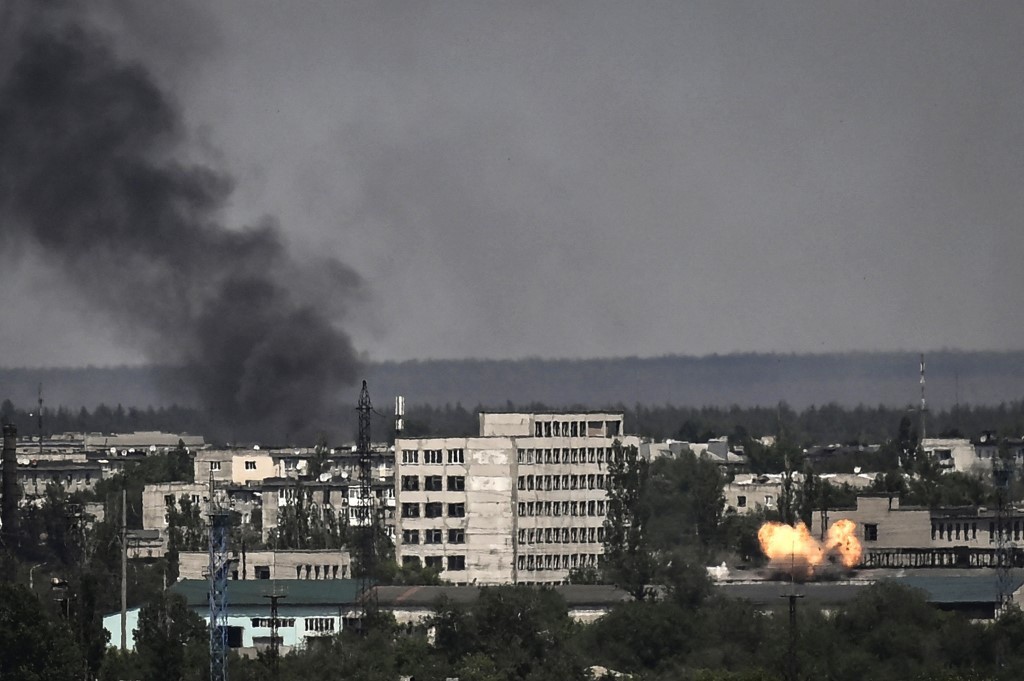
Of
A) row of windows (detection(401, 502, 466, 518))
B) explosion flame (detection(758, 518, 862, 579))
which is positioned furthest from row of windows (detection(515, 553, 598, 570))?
explosion flame (detection(758, 518, 862, 579))

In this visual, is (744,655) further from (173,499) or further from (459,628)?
(173,499)

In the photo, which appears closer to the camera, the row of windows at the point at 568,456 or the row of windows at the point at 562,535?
the row of windows at the point at 562,535

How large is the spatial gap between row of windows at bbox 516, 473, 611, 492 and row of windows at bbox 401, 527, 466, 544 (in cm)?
412

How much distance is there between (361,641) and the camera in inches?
3378

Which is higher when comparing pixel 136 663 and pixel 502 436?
pixel 502 436

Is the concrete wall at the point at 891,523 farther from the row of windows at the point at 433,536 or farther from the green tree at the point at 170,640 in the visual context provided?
the green tree at the point at 170,640

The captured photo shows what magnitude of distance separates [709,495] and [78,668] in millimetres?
58256

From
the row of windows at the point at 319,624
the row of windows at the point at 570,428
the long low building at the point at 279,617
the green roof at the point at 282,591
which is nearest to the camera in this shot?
the long low building at the point at 279,617

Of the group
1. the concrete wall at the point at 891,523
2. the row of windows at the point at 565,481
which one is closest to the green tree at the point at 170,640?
the row of windows at the point at 565,481

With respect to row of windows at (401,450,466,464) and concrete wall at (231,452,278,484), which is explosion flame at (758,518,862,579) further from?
concrete wall at (231,452,278,484)

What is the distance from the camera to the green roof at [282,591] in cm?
9188

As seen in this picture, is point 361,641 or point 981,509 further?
point 981,509

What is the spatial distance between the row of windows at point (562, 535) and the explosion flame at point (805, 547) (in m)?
8.82

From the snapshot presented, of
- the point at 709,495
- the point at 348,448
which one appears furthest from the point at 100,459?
the point at 709,495
